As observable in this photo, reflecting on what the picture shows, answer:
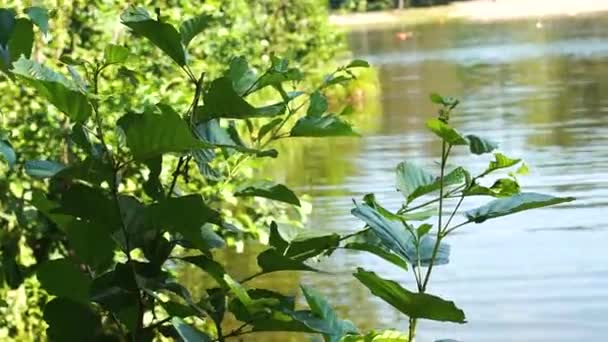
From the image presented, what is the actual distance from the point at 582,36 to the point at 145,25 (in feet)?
81.0

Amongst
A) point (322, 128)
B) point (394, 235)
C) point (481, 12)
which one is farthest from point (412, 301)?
point (481, 12)

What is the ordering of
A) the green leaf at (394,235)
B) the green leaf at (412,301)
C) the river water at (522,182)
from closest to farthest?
the green leaf at (412,301), the green leaf at (394,235), the river water at (522,182)

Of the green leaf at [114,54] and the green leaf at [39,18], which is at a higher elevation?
the green leaf at [39,18]

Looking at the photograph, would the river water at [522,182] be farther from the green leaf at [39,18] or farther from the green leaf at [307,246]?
the green leaf at [39,18]

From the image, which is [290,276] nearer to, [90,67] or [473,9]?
[90,67]

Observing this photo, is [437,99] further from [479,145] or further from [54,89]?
[54,89]

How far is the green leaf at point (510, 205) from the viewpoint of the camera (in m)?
0.95

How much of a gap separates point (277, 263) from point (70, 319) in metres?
0.19

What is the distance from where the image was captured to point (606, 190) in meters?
8.14

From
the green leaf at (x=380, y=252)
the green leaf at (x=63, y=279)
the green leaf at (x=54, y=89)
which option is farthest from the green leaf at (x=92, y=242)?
the green leaf at (x=380, y=252)

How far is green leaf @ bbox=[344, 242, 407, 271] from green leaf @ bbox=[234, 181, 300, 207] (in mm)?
76

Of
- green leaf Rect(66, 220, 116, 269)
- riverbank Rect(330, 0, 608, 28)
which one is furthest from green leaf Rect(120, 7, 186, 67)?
riverbank Rect(330, 0, 608, 28)

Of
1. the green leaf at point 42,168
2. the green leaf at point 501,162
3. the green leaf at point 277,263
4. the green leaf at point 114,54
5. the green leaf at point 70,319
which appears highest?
the green leaf at point 114,54

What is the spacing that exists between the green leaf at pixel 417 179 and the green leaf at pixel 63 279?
298mm
